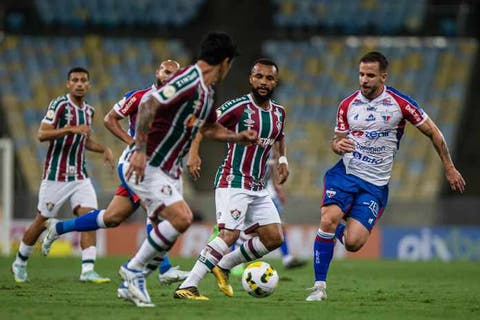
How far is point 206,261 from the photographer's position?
374 inches

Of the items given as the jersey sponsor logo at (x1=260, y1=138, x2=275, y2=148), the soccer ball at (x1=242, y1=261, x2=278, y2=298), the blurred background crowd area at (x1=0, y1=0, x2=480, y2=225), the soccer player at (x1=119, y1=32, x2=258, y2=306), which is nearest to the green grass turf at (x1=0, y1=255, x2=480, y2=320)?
the soccer ball at (x1=242, y1=261, x2=278, y2=298)

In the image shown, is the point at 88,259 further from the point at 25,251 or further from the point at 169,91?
the point at 169,91

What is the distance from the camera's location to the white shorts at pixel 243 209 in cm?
987

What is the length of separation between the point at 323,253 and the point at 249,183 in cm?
102

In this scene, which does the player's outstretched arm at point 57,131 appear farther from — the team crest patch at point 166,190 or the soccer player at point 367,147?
the team crest patch at point 166,190

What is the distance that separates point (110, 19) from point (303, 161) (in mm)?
7260

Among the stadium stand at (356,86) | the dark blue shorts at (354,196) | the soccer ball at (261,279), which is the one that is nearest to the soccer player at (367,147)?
the dark blue shorts at (354,196)

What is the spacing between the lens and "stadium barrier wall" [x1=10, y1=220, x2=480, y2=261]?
21.6m

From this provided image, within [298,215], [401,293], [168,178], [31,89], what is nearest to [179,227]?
[168,178]

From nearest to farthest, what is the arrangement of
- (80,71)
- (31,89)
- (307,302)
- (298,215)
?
(307,302) < (80,71) < (298,215) < (31,89)

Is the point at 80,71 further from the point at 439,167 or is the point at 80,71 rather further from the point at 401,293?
the point at 439,167

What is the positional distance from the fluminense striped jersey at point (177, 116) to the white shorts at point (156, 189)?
75 millimetres

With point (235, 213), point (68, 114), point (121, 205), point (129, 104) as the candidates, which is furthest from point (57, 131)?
point (235, 213)

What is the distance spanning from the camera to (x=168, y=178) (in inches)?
335
